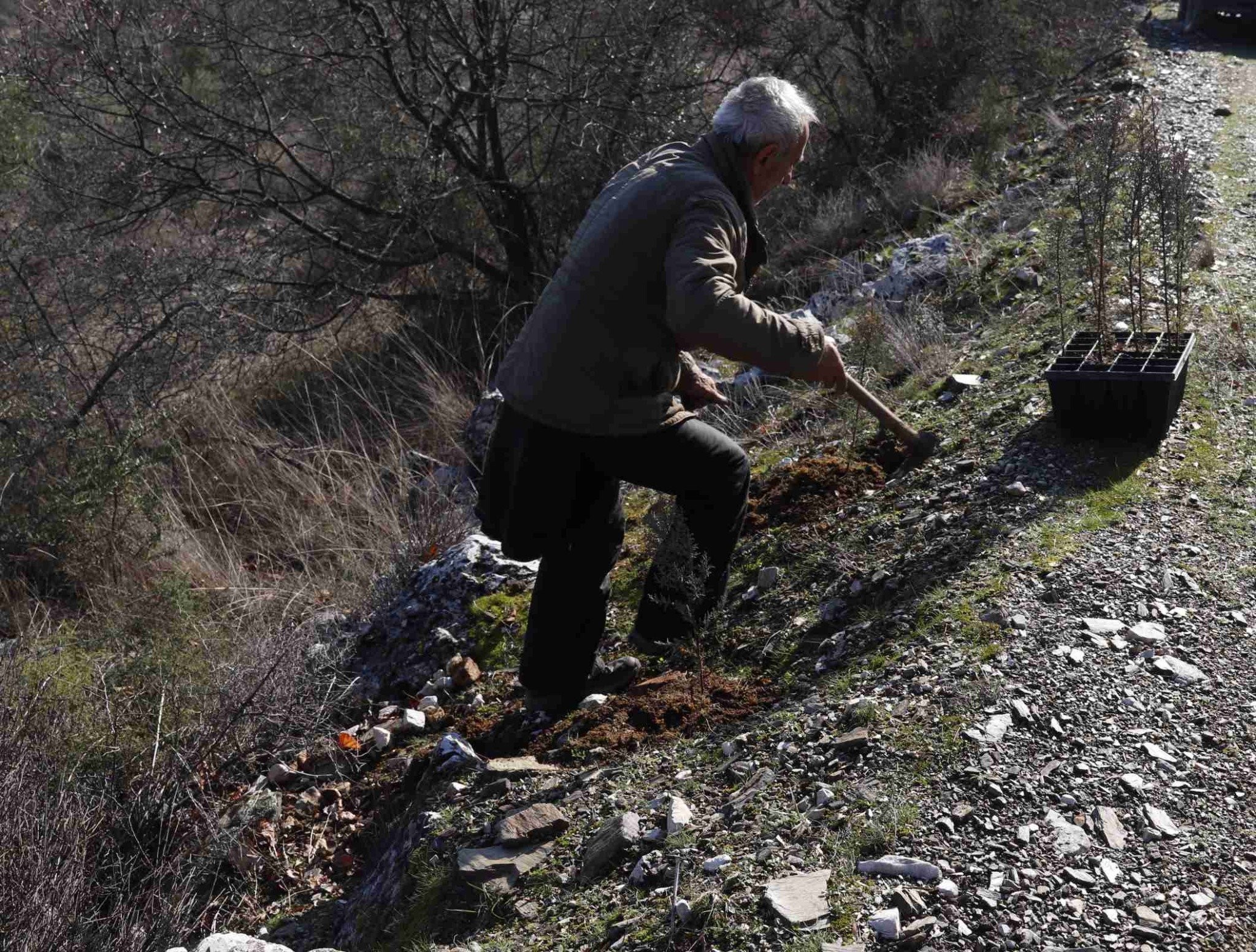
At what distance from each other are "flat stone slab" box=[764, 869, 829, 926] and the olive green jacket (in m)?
1.23

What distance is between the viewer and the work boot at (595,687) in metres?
3.80

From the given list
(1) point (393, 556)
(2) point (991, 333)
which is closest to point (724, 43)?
(2) point (991, 333)

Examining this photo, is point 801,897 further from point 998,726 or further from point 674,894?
point 998,726

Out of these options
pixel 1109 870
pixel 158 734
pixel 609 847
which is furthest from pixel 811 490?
pixel 158 734

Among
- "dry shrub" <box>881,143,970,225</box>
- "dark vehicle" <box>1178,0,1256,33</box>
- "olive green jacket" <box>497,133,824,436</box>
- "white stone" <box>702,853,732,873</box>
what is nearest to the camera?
"white stone" <box>702,853,732,873</box>

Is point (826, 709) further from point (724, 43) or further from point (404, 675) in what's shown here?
point (724, 43)

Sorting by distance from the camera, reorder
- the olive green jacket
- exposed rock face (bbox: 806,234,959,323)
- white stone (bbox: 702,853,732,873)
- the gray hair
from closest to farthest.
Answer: white stone (bbox: 702,853,732,873)
the olive green jacket
the gray hair
exposed rock face (bbox: 806,234,959,323)

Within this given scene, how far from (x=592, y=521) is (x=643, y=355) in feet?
1.90

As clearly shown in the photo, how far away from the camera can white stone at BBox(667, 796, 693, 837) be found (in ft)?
9.71

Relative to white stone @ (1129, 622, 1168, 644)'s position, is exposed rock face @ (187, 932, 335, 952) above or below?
below

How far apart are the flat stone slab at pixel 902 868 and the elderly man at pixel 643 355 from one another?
1070mm

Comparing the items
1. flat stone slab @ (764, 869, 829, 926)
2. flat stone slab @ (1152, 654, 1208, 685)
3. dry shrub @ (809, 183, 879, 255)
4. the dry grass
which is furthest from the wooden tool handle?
dry shrub @ (809, 183, 879, 255)

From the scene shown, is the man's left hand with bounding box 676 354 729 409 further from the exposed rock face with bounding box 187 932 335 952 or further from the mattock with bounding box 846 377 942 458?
the exposed rock face with bounding box 187 932 335 952

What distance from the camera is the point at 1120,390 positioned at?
4102 millimetres
